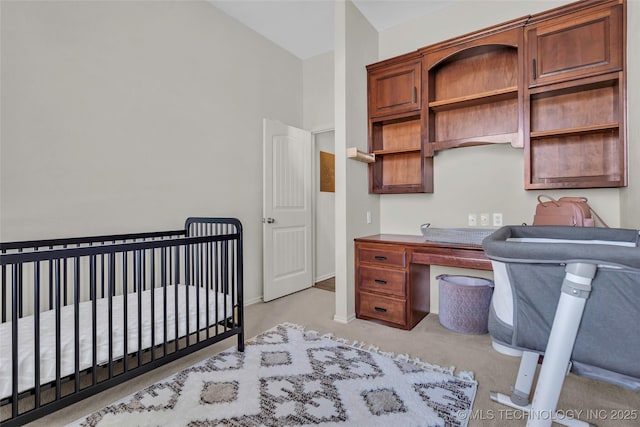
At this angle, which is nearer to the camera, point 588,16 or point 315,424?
point 315,424

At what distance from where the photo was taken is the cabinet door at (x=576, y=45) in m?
2.04

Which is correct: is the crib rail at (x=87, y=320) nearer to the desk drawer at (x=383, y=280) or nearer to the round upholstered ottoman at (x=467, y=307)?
the desk drawer at (x=383, y=280)

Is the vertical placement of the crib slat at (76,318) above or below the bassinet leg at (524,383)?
above

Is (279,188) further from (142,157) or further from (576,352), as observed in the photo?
(576,352)

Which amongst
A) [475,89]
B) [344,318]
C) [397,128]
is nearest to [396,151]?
[397,128]

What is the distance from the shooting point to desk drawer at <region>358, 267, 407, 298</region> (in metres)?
2.55

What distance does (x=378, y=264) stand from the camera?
267cm

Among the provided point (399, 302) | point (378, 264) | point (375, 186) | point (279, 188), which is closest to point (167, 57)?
point (279, 188)

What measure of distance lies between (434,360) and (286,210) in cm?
217

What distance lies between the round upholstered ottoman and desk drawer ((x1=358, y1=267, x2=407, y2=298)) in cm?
35

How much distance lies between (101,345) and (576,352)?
192cm

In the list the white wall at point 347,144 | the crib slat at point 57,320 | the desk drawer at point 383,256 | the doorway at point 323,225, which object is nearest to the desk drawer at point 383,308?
the white wall at point 347,144

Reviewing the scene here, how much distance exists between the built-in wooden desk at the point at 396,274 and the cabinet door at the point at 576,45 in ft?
4.41

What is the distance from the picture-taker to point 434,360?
2047mm
